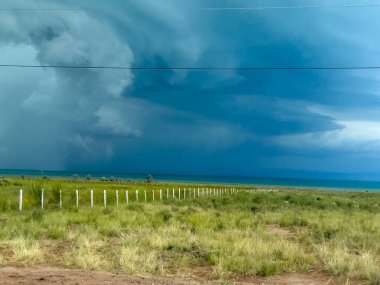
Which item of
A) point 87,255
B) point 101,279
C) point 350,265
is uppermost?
point 87,255

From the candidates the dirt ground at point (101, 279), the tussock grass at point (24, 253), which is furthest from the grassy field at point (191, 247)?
the dirt ground at point (101, 279)

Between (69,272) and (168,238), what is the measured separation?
5.49 metres

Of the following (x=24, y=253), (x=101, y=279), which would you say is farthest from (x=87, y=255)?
(x=101, y=279)

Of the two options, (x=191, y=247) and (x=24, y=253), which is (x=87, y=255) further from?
(x=191, y=247)

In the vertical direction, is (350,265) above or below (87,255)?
below

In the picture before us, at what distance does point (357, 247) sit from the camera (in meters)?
15.9

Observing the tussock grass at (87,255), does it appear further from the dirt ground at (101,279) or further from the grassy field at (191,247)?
the dirt ground at (101,279)

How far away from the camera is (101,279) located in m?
10.1

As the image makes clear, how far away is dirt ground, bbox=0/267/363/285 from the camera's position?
32.4 ft

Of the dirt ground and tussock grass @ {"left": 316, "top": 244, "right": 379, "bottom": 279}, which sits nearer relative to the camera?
the dirt ground

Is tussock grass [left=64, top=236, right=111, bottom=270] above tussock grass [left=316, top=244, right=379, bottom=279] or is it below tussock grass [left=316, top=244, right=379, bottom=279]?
above

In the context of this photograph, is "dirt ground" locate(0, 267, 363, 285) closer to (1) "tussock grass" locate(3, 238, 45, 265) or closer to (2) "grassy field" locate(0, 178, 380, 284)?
(2) "grassy field" locate(0, 178, 380, 284)

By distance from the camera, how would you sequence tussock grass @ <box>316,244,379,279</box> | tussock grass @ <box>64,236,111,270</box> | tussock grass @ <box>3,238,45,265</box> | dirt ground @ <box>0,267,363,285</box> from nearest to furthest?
→ dirt ground @ <box>0,267,363,285</box> → tussock grass @ <box>316,244,379,279</box> → tussock grass @ <box>64,236,111,270</box> → tussock grass @ <box>3,238,45,265</box>

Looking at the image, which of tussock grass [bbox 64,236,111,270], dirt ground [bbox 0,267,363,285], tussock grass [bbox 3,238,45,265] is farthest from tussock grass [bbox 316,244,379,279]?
tussock grass [bbox 3,238,45,265]
